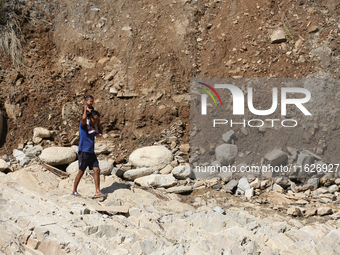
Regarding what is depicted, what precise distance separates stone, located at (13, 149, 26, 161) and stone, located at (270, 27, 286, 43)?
6.48 metres

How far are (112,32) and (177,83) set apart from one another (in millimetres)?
2558

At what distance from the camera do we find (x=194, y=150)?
23.3 feet

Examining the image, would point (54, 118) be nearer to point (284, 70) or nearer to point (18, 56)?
point (18, 56)

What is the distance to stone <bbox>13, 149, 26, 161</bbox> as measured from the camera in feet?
24.4

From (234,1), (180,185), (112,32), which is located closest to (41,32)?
(112,32)

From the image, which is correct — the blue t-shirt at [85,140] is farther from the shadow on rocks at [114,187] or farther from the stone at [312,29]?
the stone at [312,29]

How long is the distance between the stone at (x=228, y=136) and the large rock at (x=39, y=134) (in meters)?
4.13

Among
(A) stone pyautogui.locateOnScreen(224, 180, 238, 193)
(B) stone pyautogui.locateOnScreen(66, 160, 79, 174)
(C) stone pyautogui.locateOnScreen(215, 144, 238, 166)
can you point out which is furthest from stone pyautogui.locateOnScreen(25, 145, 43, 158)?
(A) stone pyautogui.locateOnScreen(224, 180, 238, 193)

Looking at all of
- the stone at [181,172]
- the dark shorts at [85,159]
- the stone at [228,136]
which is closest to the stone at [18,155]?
the dark shorts at [85,159]

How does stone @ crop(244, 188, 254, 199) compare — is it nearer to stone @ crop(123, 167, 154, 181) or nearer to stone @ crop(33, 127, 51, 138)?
stone @ crop(123, 167, 154, 181)

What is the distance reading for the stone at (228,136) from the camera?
6.86 m

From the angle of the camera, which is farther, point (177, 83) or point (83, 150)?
point (177, 83)

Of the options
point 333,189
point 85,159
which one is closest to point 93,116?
point 85,159

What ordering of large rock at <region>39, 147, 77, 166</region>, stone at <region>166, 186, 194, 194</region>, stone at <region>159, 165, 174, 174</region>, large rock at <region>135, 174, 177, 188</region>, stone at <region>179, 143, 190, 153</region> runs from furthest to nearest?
1. stone at <region>179, 143, 190, 153</region>
2. large rock at <region>39, 147, 77, 166</region>
3. stone at <region>159, 165, 174, 174</region>
4. large rock at <region>135, 174, 177, 188</region>
5. stone at <region>166, 186, 194, 194</region>
